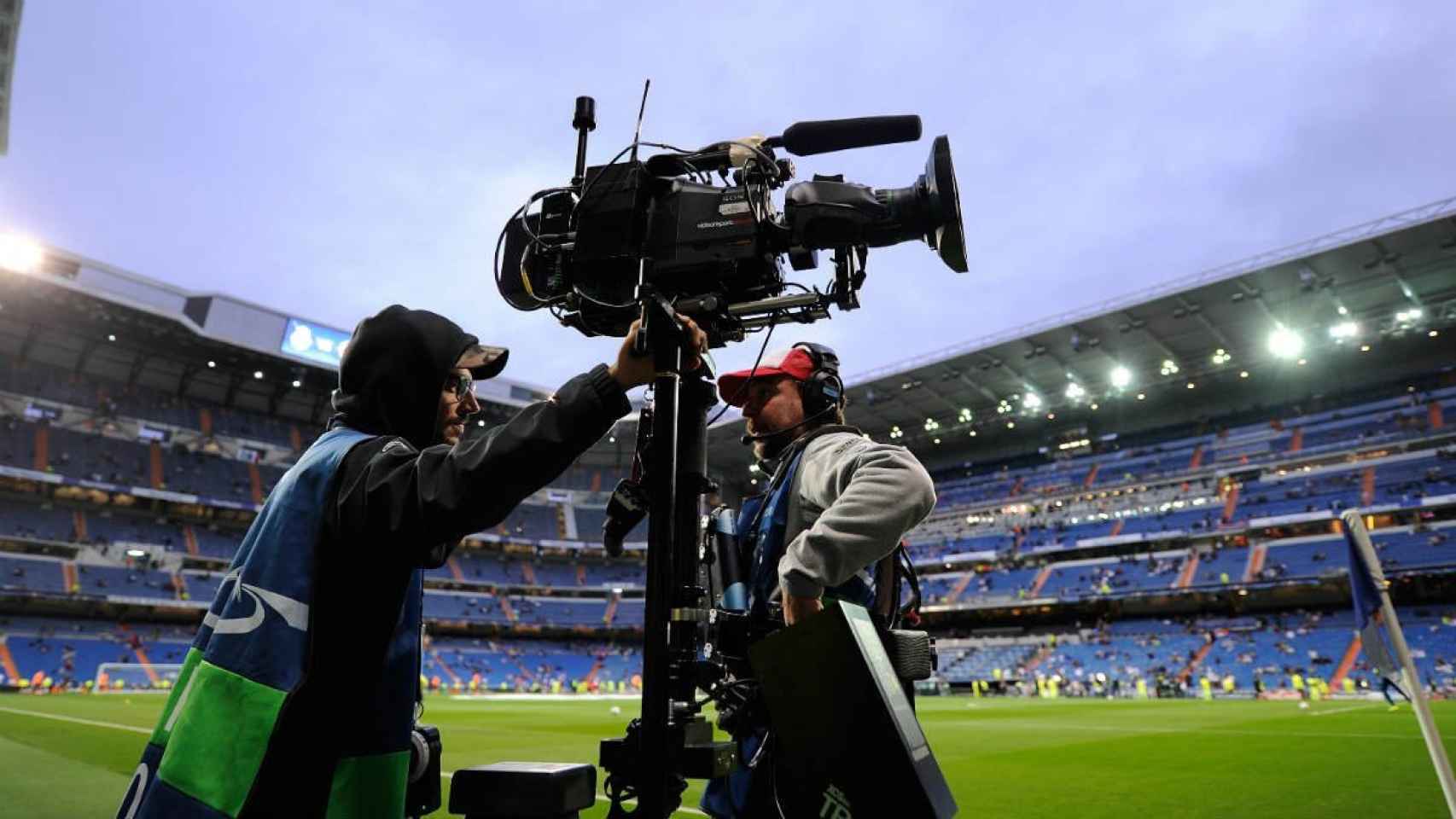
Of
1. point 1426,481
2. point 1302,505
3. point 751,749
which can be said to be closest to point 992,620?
point 1302,505

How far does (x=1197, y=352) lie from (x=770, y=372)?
3721 cm

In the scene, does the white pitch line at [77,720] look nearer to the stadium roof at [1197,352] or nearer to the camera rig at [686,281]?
the camera rig at [686,281]

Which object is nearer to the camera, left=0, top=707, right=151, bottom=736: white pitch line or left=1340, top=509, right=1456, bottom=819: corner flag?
left=1340, top=509, right=1456, bottom=819: corner flag

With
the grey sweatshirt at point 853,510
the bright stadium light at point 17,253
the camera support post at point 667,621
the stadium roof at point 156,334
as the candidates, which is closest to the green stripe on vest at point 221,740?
the camera support post at point 667,621

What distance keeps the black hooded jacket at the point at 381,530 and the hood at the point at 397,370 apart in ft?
0.61

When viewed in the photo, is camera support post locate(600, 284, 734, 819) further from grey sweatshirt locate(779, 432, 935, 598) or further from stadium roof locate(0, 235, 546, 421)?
stadium roof locate(0, 235, 546, 421)

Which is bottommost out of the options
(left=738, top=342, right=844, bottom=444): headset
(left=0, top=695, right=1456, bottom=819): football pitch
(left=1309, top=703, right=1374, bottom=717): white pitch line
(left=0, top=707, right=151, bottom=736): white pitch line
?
(left=1309, top=703, right=1374, bottom=717): white pitch line

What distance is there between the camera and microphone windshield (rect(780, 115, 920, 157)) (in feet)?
7.12

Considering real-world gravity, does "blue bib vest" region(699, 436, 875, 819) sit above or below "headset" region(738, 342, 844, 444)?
below

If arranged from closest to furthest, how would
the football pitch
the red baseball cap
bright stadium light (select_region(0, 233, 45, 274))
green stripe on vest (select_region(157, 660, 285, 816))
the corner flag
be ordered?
green stripe on vest (select_region(157, 660, 285, 816))
the red baseball cap
the corner flag
the football pitch
bright stadium light (select_region(0, 233, 45, 274))

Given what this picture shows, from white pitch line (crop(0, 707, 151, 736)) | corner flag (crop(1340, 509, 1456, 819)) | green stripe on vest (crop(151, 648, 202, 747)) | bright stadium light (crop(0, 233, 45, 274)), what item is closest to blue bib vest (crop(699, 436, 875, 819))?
green stripe on vest (crop(151, 648, 202, 747))

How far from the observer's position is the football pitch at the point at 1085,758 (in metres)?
5.08

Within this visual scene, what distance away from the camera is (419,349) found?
5.76 feet

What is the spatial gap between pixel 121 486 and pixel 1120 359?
155 ft
